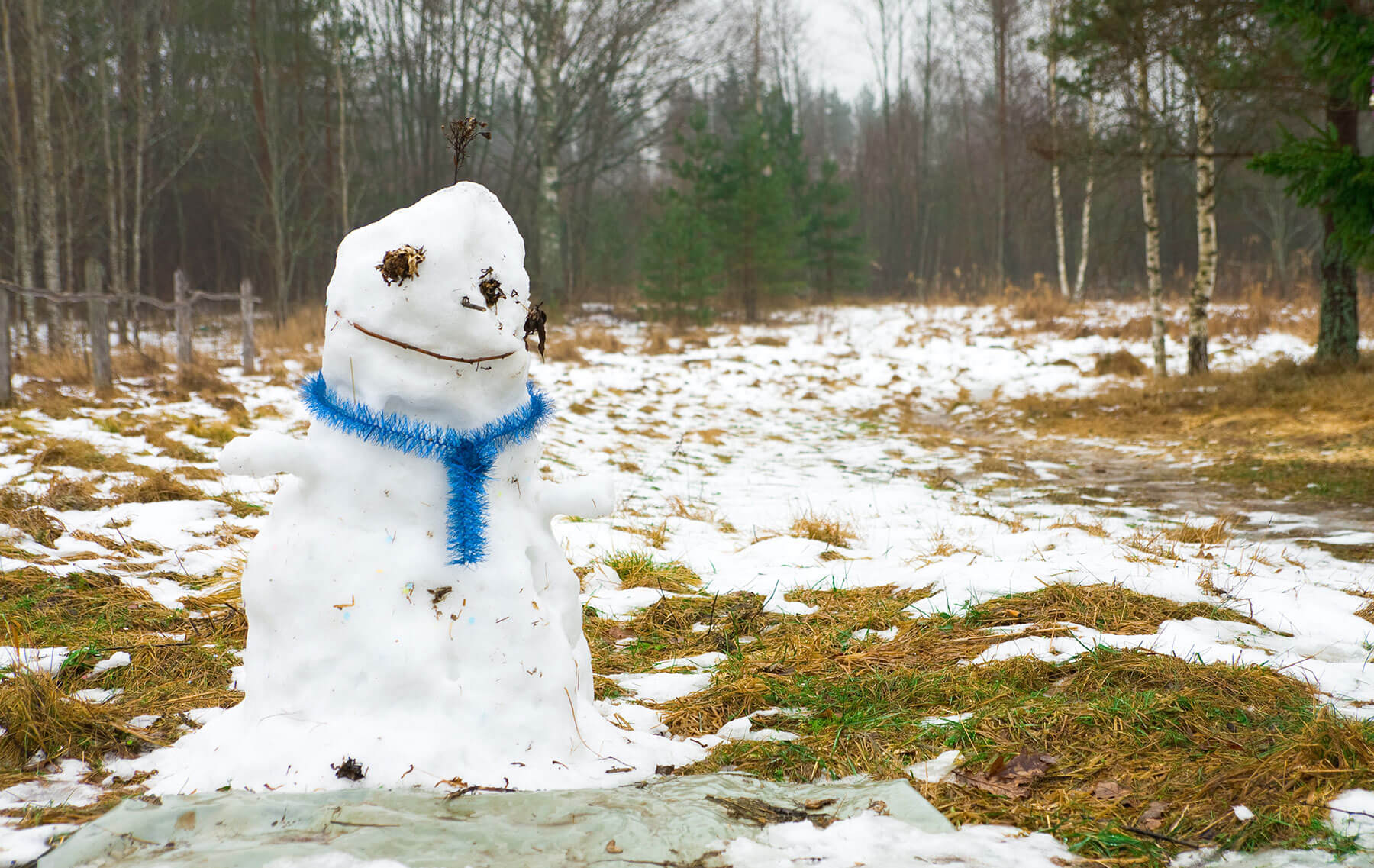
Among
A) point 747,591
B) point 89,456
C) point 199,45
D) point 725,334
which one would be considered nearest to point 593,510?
point 747,591

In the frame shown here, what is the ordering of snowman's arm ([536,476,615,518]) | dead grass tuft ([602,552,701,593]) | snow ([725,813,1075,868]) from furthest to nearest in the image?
1. dead grass tuft ([602,552,701,593])
2. snowman's arm ([536,476,615,518])
3. snow ([725,813,1075,868])

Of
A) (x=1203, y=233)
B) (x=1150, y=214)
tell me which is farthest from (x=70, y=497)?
(x=1150, y=214)

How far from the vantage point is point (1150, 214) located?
11258mm

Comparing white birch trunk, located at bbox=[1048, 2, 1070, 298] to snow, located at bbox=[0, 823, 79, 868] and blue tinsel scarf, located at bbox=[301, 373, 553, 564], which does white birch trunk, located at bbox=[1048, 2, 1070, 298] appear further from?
snow, located at bbox=[0, 823, 79, 868]

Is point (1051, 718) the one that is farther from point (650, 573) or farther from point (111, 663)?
point (111, 663)

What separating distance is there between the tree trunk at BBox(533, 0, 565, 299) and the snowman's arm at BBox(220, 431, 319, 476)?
1647 cm

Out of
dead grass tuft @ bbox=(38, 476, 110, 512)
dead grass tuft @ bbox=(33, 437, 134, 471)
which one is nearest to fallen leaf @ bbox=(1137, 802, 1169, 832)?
dead grass tuft @ bbox=(38, 476, 110, 512)

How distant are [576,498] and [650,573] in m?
1.69

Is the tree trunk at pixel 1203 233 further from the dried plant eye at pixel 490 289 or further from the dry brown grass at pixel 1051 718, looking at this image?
the dried plant eye at pixel 490 289

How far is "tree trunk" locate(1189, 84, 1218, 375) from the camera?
1023 cm

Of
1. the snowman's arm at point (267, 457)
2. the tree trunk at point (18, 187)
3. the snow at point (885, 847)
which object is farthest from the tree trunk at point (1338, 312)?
the tree trunk at point (18, 187)

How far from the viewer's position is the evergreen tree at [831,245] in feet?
75.0

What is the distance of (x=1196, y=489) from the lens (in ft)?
20.4

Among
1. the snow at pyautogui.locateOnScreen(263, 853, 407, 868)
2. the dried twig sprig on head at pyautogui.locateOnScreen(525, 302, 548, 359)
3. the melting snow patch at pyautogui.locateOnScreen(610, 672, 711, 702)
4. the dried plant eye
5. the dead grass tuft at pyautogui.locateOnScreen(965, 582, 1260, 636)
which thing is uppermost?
the dried plant eye
